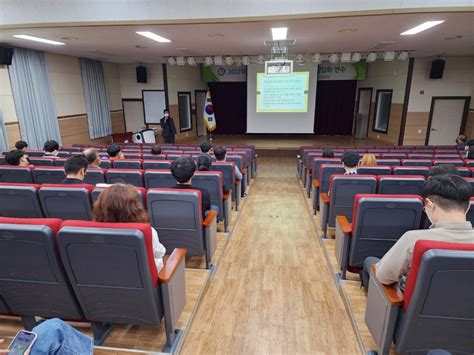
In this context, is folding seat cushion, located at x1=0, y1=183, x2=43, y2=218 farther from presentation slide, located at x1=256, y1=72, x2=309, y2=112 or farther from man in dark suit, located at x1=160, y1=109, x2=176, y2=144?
presentation slide, located at x1=256, y1=72, x2=309, y2=112

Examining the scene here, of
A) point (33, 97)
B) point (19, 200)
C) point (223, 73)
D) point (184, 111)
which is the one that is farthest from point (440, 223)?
point (223, 73)

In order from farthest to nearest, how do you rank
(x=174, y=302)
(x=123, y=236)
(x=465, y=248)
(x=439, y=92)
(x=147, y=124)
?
1. (x=147, y=124)
2. (x=439, y=92)
3. (x=174, y=302)
4. (x=123, y=236)
5. (x=465, y=248)

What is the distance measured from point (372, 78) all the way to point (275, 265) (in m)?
10.9

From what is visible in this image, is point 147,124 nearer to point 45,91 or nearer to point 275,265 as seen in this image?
point 45,91

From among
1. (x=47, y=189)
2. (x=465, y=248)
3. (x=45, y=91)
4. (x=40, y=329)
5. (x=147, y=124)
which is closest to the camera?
(x=40, y=329)

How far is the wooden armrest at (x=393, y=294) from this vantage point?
1525 millimetres

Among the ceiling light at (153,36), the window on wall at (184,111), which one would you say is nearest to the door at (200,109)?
the window on wall at (184,111)

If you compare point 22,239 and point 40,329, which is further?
point 22,239

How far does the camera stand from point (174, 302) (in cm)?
186

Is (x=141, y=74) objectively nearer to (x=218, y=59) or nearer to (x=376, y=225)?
(x=218, y=59)

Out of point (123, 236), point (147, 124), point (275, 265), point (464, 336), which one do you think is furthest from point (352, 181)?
point (147, 124)

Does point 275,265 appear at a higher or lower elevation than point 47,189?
lower

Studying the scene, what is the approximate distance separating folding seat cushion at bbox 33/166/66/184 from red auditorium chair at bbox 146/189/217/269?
5.64 feet

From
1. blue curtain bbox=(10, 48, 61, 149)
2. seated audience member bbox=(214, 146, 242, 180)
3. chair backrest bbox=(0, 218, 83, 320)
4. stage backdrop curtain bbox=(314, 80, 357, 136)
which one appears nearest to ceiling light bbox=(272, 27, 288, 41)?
seated audience member bbox=(214, 146, 242, 180)
